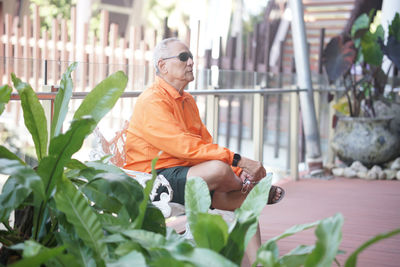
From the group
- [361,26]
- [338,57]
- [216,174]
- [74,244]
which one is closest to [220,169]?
[216,174]

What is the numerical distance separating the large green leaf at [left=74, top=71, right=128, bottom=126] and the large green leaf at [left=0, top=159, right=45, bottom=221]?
24 cm

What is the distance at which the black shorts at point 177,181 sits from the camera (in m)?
2.26

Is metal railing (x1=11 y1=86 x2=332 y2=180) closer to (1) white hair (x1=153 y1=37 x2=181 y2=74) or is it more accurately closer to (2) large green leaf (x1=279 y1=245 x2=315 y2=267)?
(1) white hair (x1=153 y1=37 x2=181 y2=74)

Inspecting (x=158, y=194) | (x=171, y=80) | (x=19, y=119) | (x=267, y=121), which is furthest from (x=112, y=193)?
(x=267, y=121)

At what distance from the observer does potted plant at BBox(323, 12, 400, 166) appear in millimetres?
4844

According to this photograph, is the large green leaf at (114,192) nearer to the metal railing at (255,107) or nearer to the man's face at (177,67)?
the metal railing at (255,107)

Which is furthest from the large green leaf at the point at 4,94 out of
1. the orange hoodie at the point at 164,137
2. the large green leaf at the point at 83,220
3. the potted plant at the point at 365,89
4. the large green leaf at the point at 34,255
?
the potted plant at the point at 365,89

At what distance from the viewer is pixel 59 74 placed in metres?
2.39

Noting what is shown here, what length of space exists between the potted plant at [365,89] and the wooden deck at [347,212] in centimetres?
32

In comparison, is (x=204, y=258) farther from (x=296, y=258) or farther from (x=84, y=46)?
(x=84, y=46)

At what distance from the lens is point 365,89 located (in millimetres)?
5066

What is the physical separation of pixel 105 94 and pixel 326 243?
0.62 metres

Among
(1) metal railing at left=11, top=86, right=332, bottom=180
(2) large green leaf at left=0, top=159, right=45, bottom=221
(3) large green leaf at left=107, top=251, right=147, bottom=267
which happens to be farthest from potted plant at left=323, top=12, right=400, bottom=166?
(3) large green leaf at left=107, top=251, right=147, bottom=267

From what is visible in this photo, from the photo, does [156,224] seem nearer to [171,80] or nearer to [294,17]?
[171,80]
